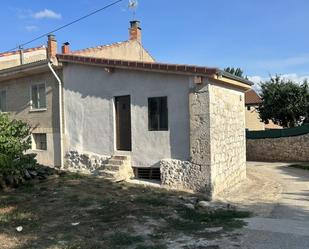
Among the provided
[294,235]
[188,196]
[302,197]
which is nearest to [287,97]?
[302,197]

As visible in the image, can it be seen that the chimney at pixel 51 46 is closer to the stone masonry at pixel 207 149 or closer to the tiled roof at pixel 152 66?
the tiled roof at pixel 152 66

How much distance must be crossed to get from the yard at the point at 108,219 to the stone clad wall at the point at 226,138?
149cm

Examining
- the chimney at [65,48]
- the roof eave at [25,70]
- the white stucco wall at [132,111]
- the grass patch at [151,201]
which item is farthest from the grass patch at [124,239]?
the chimney at [65,48]

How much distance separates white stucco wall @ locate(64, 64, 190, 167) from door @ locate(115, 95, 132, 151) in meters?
0.18

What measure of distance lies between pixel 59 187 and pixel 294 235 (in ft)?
24.0

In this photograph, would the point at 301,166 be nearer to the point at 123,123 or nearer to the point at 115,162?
the point at 123,123

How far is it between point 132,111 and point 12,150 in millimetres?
4247

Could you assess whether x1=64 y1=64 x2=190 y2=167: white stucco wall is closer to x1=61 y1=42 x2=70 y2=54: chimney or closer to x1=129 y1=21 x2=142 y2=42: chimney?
x1=61 y1=42 x2=70 y2=54: chimney

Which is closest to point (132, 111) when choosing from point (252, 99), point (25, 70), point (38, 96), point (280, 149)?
point (38, 96)

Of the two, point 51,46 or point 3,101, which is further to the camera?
point 3,101

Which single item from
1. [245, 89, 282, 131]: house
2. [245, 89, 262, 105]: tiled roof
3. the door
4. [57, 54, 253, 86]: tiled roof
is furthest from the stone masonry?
[245, 89, 282, 131]: house

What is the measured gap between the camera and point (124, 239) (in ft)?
23.6

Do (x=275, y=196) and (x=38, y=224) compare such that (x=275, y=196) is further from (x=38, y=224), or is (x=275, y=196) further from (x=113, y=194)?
(x=38, y=224)

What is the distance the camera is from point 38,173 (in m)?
14.1
